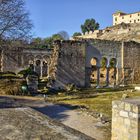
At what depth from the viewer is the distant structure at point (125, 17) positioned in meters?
94.2

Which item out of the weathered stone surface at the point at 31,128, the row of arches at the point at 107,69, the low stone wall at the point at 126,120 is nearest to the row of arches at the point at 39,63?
the row of arches at the point at 107,69

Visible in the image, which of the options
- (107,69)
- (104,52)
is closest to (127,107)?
(104,52)

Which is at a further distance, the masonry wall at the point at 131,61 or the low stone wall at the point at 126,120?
the masonry wall at the point at 131,61

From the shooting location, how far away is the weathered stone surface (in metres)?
2.73

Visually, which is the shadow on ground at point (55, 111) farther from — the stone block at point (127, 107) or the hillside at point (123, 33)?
the hillside at point (123, 33)

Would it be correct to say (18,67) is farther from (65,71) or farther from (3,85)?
(3,85)

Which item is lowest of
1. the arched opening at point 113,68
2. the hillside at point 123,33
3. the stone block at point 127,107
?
the stone block at point 127,107

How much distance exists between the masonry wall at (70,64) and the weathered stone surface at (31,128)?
2782 cm

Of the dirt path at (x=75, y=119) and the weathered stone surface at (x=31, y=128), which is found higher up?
the weathered stone surface at (x=31, y=128)

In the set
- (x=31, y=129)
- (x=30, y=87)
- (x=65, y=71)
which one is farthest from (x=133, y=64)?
(x=31, y=129)

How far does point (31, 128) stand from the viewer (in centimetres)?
292

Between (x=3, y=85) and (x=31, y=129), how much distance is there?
24.3 metres

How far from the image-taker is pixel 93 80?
4006 cm

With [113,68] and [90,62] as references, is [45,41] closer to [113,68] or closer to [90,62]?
[113,68]
